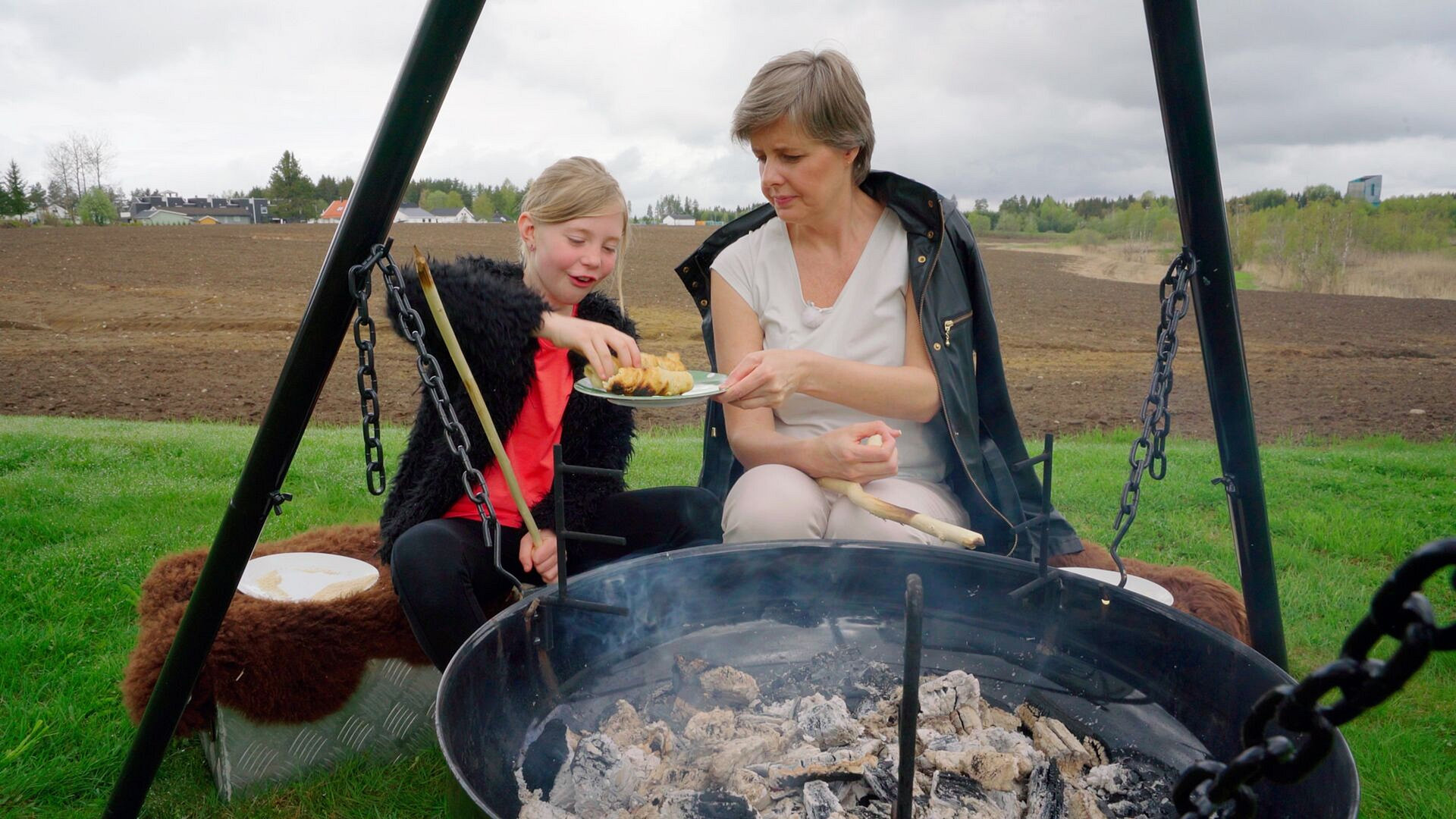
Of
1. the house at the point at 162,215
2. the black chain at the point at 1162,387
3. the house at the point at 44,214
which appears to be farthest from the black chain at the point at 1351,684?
the house at the point at 162,215

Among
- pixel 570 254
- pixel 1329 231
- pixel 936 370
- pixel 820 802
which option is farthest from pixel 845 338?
pixel 1329 231

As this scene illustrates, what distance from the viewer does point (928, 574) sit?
75.7 inches

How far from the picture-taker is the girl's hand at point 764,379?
2062mm

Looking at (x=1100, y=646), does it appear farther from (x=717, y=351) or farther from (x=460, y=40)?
(x=460, y=40)

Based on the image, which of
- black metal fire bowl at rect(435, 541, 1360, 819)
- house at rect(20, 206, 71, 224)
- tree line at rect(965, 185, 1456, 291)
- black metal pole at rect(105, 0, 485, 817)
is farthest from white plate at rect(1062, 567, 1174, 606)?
house at rect(20, 206, 71, 224)

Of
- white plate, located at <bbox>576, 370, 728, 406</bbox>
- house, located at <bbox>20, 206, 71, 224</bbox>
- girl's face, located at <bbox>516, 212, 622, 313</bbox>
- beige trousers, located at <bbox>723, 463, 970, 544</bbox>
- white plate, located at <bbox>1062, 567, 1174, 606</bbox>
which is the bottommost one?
white plate, located at <bbox>1062, 567, 1174, 606</bbox>

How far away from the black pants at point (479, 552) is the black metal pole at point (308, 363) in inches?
16.2

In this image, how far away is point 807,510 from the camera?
2.26 m

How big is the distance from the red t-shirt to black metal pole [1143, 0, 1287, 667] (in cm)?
146

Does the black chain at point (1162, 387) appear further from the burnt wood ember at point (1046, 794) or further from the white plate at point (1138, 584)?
the white plate at point (1138, 584)

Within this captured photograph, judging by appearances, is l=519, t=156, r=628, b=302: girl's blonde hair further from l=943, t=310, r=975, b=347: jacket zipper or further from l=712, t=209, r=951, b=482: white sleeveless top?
l=943, t=310, r=975, b=347: jacket zipper

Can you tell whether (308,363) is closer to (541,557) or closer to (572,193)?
(541,557)

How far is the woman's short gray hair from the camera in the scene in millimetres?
2197

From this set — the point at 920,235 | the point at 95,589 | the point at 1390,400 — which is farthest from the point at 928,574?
the point at 1390,400
